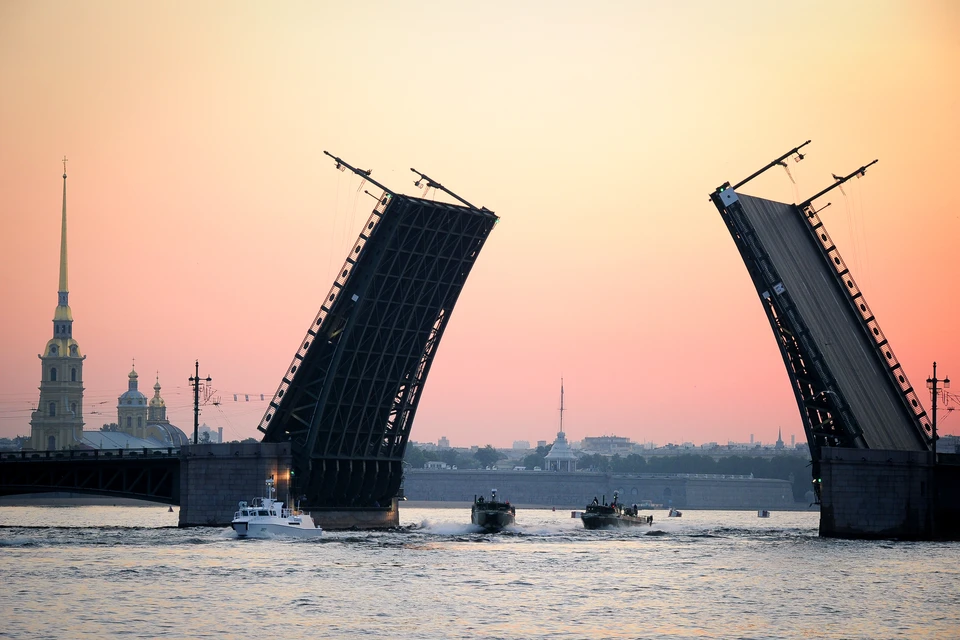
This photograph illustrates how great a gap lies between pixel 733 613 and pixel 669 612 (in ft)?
5.53

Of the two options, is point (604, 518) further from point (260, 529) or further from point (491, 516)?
point (260, 529)

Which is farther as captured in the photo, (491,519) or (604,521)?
(604,521)

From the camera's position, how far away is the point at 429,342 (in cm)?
7312

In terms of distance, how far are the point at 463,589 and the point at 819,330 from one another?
2214 centimetres

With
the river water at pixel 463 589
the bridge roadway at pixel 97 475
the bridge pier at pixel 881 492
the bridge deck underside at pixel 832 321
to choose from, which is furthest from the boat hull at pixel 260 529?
the bridge deck underside at pixel 832 321

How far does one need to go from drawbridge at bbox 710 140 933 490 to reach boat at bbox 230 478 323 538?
20252 millimetres

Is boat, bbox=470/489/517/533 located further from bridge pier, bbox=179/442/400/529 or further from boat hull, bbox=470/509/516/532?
bridge pier, bbox=179/442/400/529

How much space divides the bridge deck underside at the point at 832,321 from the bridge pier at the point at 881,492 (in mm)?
1774

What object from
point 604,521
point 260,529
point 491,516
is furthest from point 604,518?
point 260,529

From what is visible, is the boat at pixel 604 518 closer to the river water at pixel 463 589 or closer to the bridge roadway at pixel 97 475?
the river water at pixel 463 589

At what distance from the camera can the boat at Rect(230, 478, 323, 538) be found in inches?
2581

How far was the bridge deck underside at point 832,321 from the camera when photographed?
64.4 meters

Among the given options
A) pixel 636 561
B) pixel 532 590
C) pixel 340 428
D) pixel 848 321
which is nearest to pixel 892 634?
pixel 532 590

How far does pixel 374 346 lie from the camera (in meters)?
69.8
